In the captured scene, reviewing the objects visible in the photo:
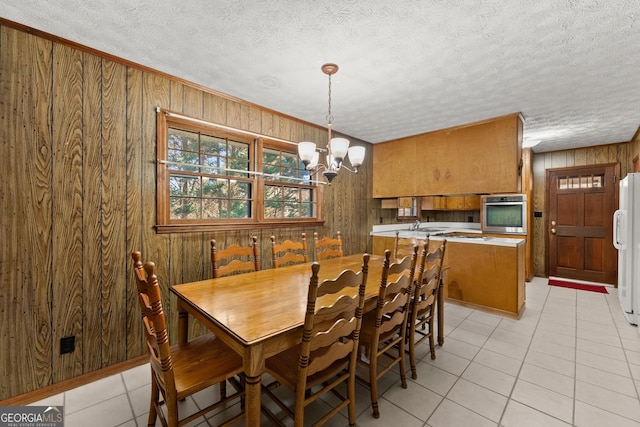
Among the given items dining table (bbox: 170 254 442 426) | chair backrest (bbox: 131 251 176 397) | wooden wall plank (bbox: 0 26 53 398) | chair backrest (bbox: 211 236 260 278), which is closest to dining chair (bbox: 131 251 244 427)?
chair backrest (bbox: 131 251 176 397)

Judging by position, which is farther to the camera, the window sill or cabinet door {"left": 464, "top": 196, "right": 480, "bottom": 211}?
cabinet door {"left": 464, "top": 196, "right": 480, "bottom": 211}

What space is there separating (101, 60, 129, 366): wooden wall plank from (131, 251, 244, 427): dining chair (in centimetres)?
78

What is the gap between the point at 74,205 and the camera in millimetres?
1956

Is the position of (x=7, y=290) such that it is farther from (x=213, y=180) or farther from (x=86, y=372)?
(x=213, y=180)

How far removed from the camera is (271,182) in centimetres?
320

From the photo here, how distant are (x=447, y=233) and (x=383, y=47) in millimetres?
3329

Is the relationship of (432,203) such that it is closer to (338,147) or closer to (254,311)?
(338,147)

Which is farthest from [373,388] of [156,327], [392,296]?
[156,327]

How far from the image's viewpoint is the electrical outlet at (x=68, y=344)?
1.93 m

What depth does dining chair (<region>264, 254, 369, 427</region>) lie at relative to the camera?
49.9 inches

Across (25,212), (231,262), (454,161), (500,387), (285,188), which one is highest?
(454,161)

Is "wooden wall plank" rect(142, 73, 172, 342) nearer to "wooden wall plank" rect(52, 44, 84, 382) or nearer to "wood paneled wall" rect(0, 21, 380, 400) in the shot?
"wood paneled wall" rect(0, 21, 380, 400)

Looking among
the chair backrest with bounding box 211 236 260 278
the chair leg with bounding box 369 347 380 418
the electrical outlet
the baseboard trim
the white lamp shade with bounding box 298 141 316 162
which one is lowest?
the baseboard trim

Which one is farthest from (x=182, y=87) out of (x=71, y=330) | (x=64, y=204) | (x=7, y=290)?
(x=71, y=330)
